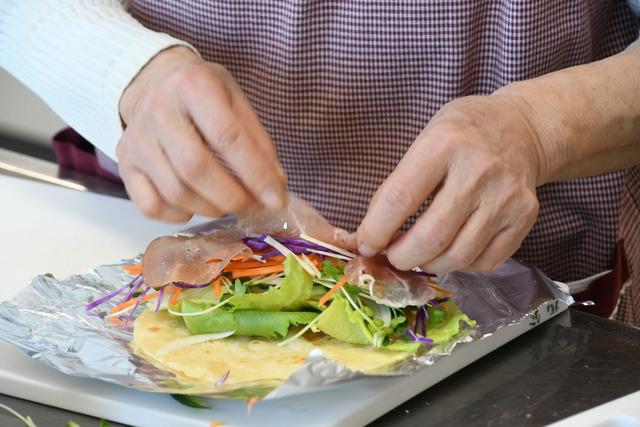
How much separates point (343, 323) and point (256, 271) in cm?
14

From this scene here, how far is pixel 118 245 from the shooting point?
1649 mm

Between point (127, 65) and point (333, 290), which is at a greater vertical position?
point (127, 65)

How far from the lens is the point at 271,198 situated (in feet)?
3.90

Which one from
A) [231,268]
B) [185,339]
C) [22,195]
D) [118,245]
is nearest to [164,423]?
[185,339]

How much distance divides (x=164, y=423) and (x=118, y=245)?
0.60 m

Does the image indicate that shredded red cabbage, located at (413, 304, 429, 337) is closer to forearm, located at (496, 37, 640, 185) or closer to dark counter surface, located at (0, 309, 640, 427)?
dark counter surface, located at (0, 309, 640, 427)

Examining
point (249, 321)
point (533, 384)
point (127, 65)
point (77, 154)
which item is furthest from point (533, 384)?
point (77, 154)

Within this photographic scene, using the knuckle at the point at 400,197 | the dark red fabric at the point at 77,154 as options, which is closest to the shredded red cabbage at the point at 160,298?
the knuckle at the point at 400,197

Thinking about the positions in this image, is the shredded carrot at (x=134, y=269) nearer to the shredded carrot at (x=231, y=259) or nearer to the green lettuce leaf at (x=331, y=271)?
the shredded carrot at (x=231, y=259)

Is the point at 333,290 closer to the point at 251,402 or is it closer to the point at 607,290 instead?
the point at 251,402

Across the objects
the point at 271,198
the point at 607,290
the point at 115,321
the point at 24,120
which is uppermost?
the point at 271,198

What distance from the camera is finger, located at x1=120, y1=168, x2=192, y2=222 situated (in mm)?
1264

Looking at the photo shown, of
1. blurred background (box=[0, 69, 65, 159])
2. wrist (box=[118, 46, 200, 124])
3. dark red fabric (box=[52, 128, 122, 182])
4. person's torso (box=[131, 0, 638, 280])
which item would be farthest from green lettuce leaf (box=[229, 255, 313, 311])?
blurred background (box=[0, 69, 65, 159])

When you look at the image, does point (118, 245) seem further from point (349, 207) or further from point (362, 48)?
point (362, 48)
